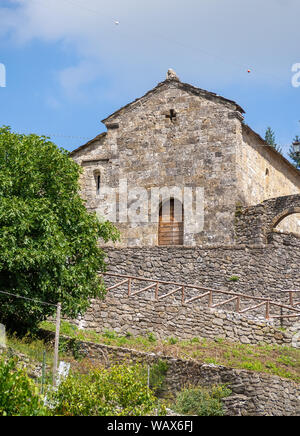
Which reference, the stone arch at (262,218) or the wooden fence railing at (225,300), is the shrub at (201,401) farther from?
the stone arch at (262,218)

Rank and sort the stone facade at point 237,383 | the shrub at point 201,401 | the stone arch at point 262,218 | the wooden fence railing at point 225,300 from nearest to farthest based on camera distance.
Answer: the shrub at point 201,401, the stone facade at point 237,383, the wooden fence railing at point 225,300, the stone arch at point 262,218

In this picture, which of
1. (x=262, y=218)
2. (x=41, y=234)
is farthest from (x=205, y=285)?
(x=41, y=234)

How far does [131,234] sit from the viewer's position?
3281 cm

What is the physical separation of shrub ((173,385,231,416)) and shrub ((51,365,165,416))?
281 cm

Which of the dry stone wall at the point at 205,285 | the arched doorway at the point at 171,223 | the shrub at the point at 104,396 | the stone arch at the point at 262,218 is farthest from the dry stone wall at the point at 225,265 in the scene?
the shrub at the point at 104,396

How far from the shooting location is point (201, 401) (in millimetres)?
19953

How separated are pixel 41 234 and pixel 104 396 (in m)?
6.63

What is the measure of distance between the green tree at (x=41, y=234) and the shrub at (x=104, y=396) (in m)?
4.61

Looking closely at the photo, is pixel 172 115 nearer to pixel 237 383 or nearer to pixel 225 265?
pixel 225 265

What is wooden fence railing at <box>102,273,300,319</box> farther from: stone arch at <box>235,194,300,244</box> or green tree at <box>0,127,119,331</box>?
stone arch at <box>235,194,300,244</box>

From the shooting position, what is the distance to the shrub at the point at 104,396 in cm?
1557

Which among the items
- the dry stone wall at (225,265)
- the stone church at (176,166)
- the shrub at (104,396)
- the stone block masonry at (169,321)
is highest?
the stone church at (176,166)

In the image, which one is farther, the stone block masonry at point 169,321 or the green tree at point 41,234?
the stone block masonry at point 169,321
